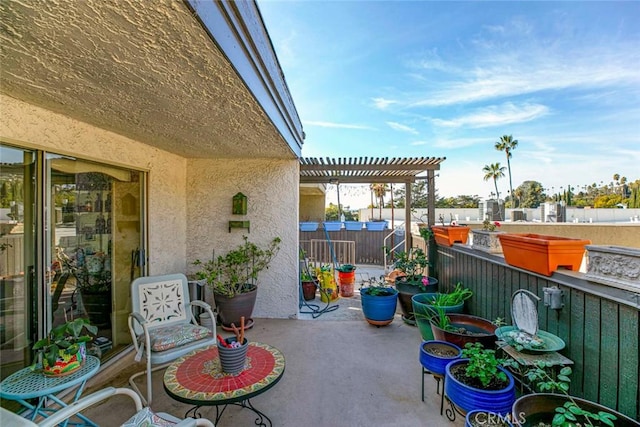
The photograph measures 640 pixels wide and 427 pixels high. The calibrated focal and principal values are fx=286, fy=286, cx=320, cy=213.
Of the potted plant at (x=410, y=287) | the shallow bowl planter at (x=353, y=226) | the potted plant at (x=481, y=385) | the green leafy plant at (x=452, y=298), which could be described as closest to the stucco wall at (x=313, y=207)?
the shallow bowl planter at (x=353, y=226)

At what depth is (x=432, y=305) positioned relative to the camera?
129 inches

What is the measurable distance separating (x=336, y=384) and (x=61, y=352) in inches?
83.8

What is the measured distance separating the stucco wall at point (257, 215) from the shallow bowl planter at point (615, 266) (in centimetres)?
341

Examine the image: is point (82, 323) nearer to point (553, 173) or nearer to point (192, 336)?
point (192, 336)

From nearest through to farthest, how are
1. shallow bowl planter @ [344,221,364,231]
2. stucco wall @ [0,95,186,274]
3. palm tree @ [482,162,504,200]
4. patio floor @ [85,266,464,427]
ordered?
1. stucco wall @ [0,95,186,274]
2. patio floor @ [85,266,464,427]
3. shallow bowl planter @ [344,221,364,231]
4. palm tree @ [482,162,504,200]

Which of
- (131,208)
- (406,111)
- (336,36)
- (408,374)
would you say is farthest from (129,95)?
(406,111)

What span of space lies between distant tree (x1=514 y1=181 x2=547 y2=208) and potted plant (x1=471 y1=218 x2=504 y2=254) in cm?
2947

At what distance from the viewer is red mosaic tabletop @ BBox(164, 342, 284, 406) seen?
177cm

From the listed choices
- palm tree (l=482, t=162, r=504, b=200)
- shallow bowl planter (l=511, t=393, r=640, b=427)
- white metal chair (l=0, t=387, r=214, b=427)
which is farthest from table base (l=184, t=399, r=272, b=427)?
palm tree (l=482, t=162, r=504, b=200)

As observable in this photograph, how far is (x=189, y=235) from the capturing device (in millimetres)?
4609

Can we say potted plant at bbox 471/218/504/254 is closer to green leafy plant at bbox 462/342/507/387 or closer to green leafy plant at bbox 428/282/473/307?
green leafy plant at bbox 428/282/473/307

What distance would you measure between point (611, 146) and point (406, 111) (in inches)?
431

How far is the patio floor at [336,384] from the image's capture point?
2240mm

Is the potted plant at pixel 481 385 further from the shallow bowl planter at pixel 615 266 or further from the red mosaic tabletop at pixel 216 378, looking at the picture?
the red mosaic tabletop at pixel 216 378
